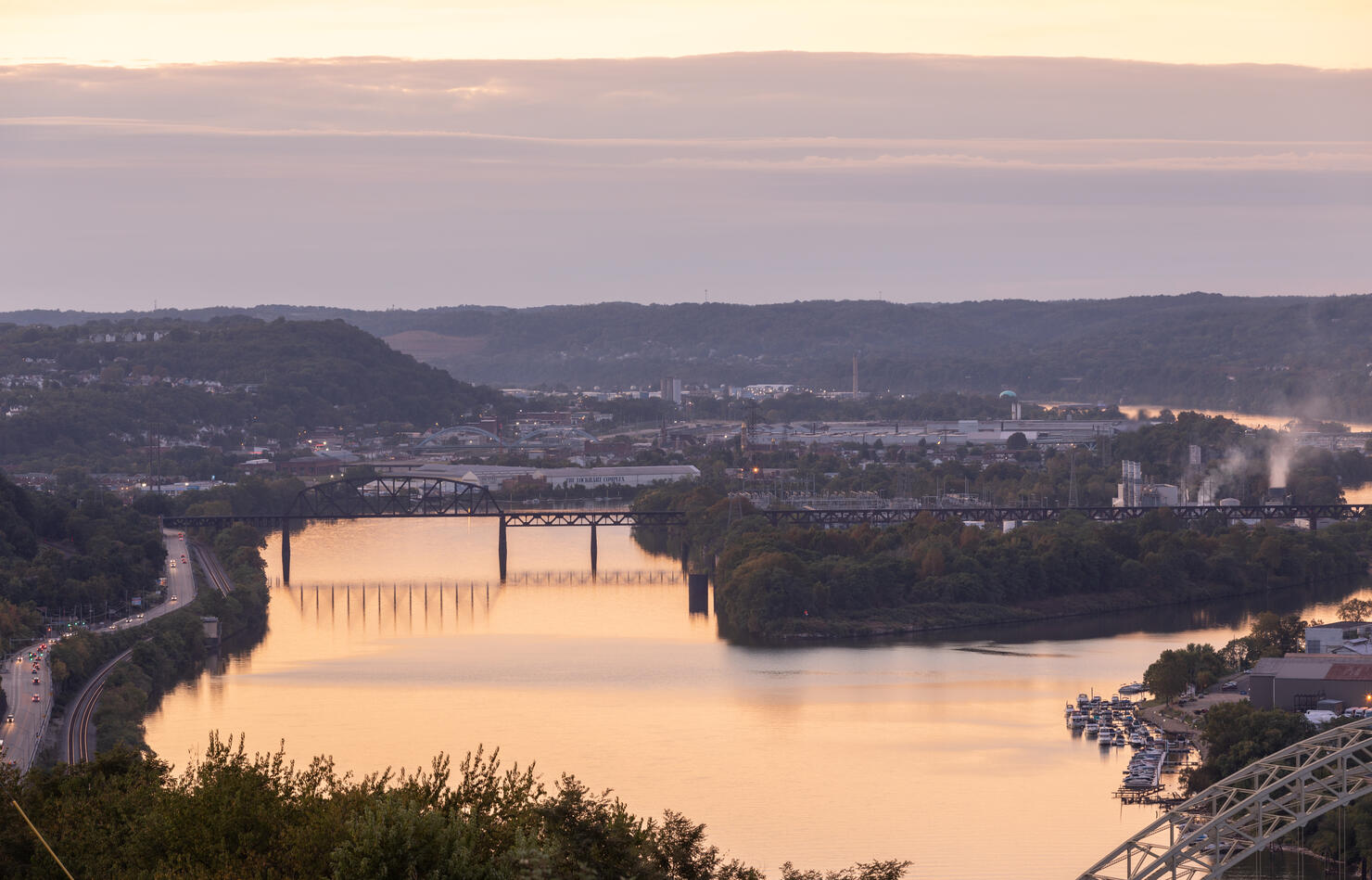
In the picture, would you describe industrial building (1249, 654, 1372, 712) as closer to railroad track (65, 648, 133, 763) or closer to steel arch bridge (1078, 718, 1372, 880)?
steel arch bridge (1078, 718, 1372, 880)

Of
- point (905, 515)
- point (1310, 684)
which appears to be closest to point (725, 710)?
point (1310, 684)

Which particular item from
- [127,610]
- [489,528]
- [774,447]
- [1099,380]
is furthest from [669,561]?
[1099,380]

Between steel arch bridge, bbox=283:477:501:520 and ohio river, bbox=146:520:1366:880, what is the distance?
8.22 m

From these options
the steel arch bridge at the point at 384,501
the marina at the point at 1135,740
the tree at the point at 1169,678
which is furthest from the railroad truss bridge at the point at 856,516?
the marina at the point at 1135,740

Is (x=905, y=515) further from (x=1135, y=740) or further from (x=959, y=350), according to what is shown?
(x=959, y=350)

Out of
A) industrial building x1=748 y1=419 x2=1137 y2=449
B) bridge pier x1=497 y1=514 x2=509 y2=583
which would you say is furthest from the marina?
industrial building x1=748 y1=419 x2=1137 y2=449

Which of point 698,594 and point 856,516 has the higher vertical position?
point 856,516

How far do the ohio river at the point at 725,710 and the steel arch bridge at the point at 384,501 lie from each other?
8216 millimetres

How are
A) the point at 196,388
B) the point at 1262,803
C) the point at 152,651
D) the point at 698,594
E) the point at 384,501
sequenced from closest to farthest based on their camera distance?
the point at 1262,803 < the point at 152,651 < the point at 698,594 < the point at 384,501 < the point at 196,388

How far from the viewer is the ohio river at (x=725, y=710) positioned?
16.7m

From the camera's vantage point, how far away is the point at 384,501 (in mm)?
46531

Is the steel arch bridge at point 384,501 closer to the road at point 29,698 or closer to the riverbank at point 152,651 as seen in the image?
the riverbank at point 152,651

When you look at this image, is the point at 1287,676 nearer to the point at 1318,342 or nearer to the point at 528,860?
the point at 528,860

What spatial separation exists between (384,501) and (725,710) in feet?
85.9
